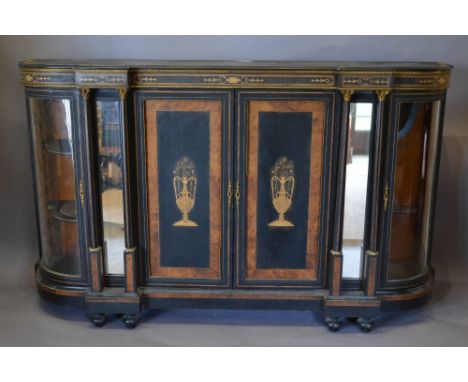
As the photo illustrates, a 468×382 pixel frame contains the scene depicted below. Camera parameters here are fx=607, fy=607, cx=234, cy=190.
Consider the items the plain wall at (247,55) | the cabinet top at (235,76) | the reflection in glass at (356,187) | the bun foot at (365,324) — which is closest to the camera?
the cabinet top at (235,76)

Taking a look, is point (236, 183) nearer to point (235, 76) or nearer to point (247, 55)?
point (235, 76)

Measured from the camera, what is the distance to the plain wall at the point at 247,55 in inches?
146

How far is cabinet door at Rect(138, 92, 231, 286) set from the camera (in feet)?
9.85

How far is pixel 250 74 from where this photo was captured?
2.92m

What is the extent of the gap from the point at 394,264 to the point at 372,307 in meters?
0.27

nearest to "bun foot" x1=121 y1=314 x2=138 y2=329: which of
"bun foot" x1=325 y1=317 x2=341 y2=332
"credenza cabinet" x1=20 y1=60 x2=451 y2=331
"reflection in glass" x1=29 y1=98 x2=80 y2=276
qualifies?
"credenza cabinet" x1=20 y1=60 x2=451 y2=331

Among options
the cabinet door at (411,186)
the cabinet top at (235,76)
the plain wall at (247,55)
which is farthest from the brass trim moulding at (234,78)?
the plain wall at (247,55)

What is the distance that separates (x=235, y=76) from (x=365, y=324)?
1461mm

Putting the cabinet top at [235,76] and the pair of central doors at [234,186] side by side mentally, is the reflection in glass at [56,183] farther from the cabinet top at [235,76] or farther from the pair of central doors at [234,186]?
the pair of central doors at [234,186]

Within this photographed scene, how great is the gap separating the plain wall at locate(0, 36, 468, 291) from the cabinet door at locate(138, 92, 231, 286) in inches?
34.0

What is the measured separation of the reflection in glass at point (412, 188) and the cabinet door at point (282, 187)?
390 millimetres

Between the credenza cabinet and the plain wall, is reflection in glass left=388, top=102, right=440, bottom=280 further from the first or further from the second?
the plain wall
